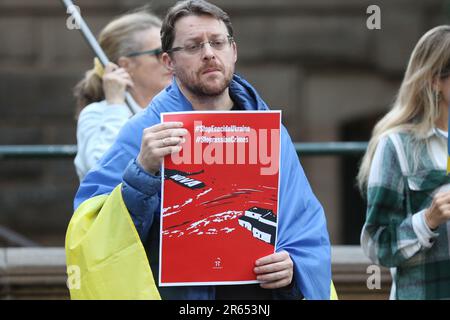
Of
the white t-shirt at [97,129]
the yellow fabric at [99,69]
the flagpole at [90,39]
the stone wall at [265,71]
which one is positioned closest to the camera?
the flagpole at [90,39]

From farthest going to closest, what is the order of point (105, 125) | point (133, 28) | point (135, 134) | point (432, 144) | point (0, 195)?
1. point (0, 195)
2. point (133, 28)
3. point (105, 125)
4. point (432, 144)
5. point (135, 134)

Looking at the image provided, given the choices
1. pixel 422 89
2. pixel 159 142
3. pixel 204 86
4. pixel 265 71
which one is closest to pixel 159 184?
pixel 159 142

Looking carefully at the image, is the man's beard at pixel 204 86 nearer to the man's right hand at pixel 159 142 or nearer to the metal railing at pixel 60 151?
the man's right hand at pixel 159 142

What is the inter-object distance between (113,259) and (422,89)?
1.61 metres

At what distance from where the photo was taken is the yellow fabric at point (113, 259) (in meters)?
3.66

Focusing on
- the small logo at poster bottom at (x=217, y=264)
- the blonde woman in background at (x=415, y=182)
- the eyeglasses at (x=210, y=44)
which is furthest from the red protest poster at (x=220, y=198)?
the blonde woman in background at (x=415, y=182)

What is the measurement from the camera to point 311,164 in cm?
1129

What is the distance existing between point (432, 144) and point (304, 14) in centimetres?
657

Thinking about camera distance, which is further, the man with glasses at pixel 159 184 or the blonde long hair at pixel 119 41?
the blonde long hair at pixel 119 41

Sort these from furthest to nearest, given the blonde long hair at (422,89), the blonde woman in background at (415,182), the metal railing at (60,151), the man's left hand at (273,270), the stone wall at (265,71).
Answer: the stone wall at (265,71)
the metal railing at (60,151)
the blonde long hair at (422,89)
the blonde woman in background at (415,182)
the man's left hand at (273,270)

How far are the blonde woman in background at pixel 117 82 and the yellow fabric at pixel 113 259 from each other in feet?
4.49

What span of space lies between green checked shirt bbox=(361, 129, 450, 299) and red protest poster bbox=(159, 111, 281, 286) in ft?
3.26
